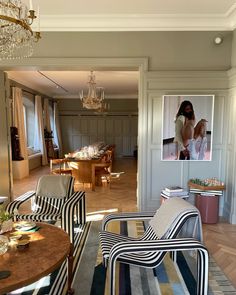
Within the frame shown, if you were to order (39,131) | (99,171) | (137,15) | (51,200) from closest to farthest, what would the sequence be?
(51,200)
(137,15)
(99,171)
(39,131)

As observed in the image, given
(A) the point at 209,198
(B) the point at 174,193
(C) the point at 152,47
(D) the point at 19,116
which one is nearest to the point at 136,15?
(C) the point at 152,47

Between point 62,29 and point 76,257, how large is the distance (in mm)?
3332

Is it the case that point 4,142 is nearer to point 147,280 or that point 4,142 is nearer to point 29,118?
point 147,280

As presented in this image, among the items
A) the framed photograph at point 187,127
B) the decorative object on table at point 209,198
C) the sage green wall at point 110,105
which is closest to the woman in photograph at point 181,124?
the framed photograph at point 187,127

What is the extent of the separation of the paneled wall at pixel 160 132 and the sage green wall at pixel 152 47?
19cm

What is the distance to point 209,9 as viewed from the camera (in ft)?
12.0

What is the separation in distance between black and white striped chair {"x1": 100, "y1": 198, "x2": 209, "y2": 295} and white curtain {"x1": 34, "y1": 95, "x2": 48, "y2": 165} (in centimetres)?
757

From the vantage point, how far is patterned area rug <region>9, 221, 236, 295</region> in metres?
2.24

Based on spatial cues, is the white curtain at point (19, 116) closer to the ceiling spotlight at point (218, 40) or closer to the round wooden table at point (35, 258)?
the ceiling spotlight at point (218, 40)

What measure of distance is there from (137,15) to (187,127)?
187cm

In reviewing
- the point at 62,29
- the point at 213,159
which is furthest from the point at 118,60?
the point at 213,159

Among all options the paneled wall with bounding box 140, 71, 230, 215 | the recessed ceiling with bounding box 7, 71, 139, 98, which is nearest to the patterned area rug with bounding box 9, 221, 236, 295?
the paneled wall with bounding box 140, 71, 230, 215

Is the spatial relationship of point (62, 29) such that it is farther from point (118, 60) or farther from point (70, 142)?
point (70, 142)

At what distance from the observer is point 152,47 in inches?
158
